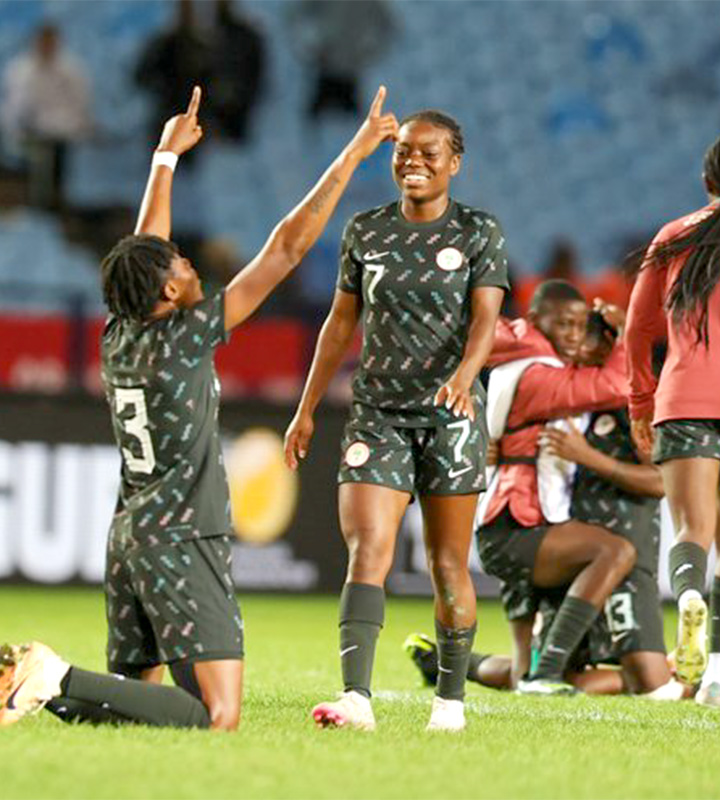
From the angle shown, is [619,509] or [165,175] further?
[619,509]

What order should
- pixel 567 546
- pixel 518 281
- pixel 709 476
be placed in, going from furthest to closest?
1. pixel 518 281
2. pixel 567 546
3. pixel 709 476

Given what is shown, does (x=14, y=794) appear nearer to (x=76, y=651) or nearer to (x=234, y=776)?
(x=234, y=776)

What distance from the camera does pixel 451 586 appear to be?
5676 mm

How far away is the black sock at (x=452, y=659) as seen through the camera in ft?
18.6

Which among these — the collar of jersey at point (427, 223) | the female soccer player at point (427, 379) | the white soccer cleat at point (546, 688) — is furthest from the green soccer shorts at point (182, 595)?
the white soccer cleat at point (546, 688)

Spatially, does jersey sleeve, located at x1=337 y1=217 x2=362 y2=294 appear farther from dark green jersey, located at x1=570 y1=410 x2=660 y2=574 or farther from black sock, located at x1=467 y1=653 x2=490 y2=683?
black sock, located at x1=467 y1=653 x2=490 y2=683

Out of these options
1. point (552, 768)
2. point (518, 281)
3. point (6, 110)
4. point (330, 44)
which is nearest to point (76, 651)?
point (552, 768)

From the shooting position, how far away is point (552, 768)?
4703 millimetres

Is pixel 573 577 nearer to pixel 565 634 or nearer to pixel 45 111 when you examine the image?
pixel 565 634

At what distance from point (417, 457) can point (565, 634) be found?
6.00ft

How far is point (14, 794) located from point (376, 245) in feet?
7.71

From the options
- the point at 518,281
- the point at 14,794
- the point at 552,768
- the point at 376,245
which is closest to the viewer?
the point at 14,794

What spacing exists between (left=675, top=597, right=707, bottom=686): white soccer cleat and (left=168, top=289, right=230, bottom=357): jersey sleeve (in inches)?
68.5

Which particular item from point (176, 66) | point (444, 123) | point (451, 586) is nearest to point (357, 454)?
point (451, 586)
